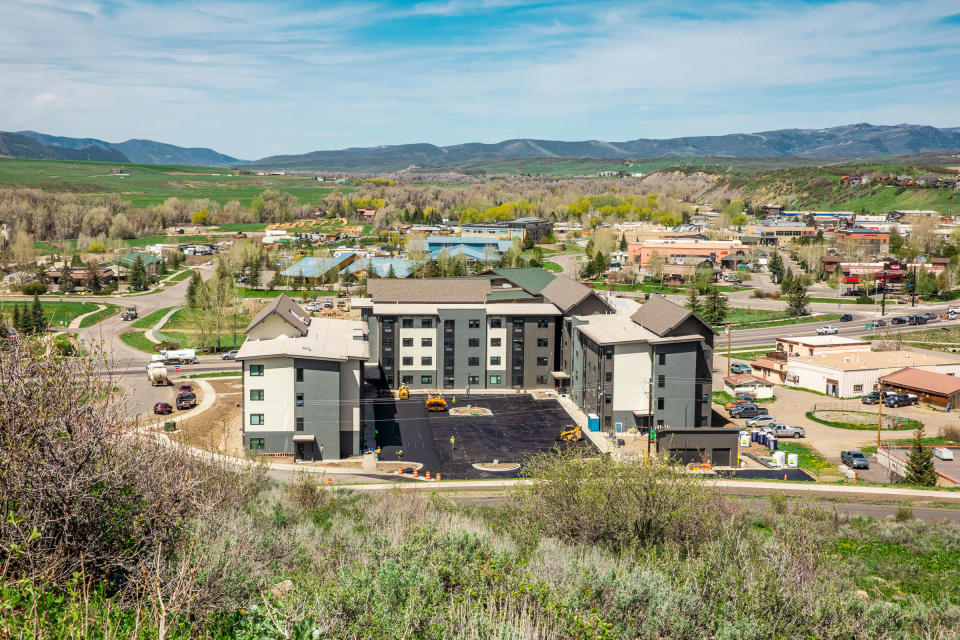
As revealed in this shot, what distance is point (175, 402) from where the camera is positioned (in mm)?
39531

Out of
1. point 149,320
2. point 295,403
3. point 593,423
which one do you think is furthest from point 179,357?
point 593,423

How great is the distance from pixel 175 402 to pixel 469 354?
16.4 m

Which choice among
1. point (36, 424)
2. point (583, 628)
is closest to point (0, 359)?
point (36, 424)

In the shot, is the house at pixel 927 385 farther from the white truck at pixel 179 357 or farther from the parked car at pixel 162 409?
the white truck at pixel 179 357

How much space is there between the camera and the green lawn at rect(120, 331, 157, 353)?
53344mm

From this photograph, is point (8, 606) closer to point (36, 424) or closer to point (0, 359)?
point (36, 424)

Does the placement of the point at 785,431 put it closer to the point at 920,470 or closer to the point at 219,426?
the point at 920,470

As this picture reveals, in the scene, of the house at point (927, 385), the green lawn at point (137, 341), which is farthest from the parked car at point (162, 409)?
the house at point (927, 385)

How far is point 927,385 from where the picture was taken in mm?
42562

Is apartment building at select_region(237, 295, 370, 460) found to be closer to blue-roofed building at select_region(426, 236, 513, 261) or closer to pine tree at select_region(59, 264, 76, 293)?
pine tree at select_region(59, 264, 76, 293)

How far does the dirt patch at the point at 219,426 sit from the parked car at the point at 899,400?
34.6 m

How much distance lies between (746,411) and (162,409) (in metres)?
29.8

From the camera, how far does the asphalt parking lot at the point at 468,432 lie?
3222 cm

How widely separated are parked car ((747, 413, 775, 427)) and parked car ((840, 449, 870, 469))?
18.3 feet
